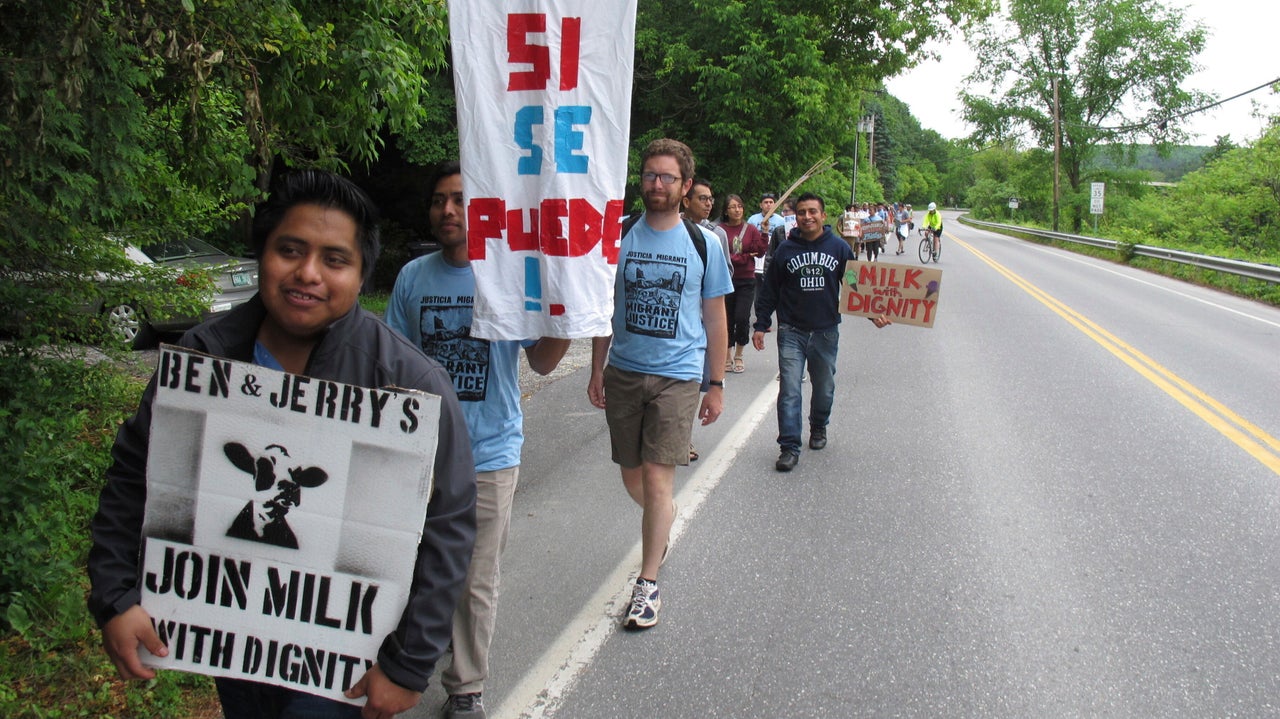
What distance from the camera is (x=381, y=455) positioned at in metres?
1.86

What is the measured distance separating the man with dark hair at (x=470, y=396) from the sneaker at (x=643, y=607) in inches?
37.6

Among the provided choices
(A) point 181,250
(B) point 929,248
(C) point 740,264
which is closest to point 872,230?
(B) point 929,248

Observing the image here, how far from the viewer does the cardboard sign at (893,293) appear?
309 inches

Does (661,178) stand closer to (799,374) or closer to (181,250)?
(799,374)

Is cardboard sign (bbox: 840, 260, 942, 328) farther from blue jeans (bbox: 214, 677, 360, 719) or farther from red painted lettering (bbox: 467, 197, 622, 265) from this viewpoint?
blue jeans (bbox: 214, 677, 360, 719)

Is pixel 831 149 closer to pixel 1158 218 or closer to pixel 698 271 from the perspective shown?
pixel 698 271

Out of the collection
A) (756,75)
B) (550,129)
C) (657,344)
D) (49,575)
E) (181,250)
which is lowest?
(49,575)

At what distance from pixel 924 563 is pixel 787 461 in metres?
1.81

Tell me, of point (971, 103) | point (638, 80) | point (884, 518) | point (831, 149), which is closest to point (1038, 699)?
point (884, 518)

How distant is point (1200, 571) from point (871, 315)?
3.62m

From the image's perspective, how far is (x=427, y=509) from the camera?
1.93m

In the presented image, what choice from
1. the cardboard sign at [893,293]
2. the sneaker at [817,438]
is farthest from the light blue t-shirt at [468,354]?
the cardboard sign at [893,293]

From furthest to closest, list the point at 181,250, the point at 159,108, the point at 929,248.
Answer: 1. the point at 929,248
2. the point at 181,250
3. the point at 159,108

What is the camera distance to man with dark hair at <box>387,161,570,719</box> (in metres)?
3.17
